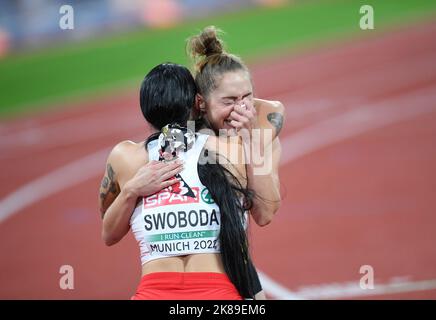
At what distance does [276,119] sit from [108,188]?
0.93m

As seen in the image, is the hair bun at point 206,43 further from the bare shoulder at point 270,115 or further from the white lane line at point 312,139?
the white lane line at point 312,139

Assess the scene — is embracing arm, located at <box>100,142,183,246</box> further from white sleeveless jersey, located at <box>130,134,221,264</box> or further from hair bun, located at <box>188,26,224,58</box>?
hair bun, located at <box>188,26,224,58</box>

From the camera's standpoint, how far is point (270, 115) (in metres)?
4.17

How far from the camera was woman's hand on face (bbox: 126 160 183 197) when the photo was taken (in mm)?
3549

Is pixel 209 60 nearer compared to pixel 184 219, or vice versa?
pixel 184 219

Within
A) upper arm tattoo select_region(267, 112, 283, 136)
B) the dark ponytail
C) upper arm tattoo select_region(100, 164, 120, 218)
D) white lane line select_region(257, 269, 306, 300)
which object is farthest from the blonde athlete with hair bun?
white lane line select_region(257, 269, 306, 300)

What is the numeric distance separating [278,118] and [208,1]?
14.3 meters

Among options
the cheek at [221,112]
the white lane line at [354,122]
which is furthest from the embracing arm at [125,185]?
the white lane line at [354,122]

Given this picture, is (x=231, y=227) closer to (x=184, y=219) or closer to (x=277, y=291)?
(x=184, y=219)

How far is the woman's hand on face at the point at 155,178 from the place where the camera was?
3549 millimetres

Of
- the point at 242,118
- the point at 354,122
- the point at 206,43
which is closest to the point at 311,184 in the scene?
the point at 354,122

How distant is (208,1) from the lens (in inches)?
712

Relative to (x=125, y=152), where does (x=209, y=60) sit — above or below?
above

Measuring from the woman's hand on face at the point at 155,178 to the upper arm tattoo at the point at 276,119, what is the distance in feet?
2.41
